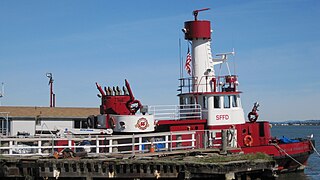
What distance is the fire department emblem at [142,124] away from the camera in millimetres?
27719

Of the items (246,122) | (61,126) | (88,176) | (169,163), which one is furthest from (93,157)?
(61,126)

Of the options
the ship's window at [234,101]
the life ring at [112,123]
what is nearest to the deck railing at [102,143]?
the life ring at [112,123]

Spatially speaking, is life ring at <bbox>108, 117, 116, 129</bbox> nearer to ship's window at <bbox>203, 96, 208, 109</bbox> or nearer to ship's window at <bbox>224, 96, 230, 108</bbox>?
ship's window at <bbox>203, 96, 208, 109</bbox>

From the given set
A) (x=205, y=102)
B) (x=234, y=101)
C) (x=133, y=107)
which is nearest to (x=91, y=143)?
(x=133, y=107)

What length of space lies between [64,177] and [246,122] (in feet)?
51.2

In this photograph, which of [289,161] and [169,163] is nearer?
[169,163]

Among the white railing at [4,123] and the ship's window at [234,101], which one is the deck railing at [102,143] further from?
the white railing at [4,123]

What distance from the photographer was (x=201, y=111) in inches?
1247

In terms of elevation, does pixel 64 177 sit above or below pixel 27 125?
below

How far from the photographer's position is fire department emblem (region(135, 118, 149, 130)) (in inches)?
1091

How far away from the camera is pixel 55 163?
21.5 m

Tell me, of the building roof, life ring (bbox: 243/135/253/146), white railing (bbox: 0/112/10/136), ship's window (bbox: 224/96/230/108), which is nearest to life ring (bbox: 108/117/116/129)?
ship's window (bbox: 224/96/230/108)

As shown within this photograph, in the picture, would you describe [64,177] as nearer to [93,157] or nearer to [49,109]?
[93,157]

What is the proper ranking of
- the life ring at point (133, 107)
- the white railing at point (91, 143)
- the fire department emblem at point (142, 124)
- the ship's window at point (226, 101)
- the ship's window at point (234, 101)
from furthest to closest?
the ship's window at point (234, 101), the ship's window at point (226, 101), the life ring at point (133, 107), the fire department emblem at point (142, 124), the white railing at point (91, 143)
